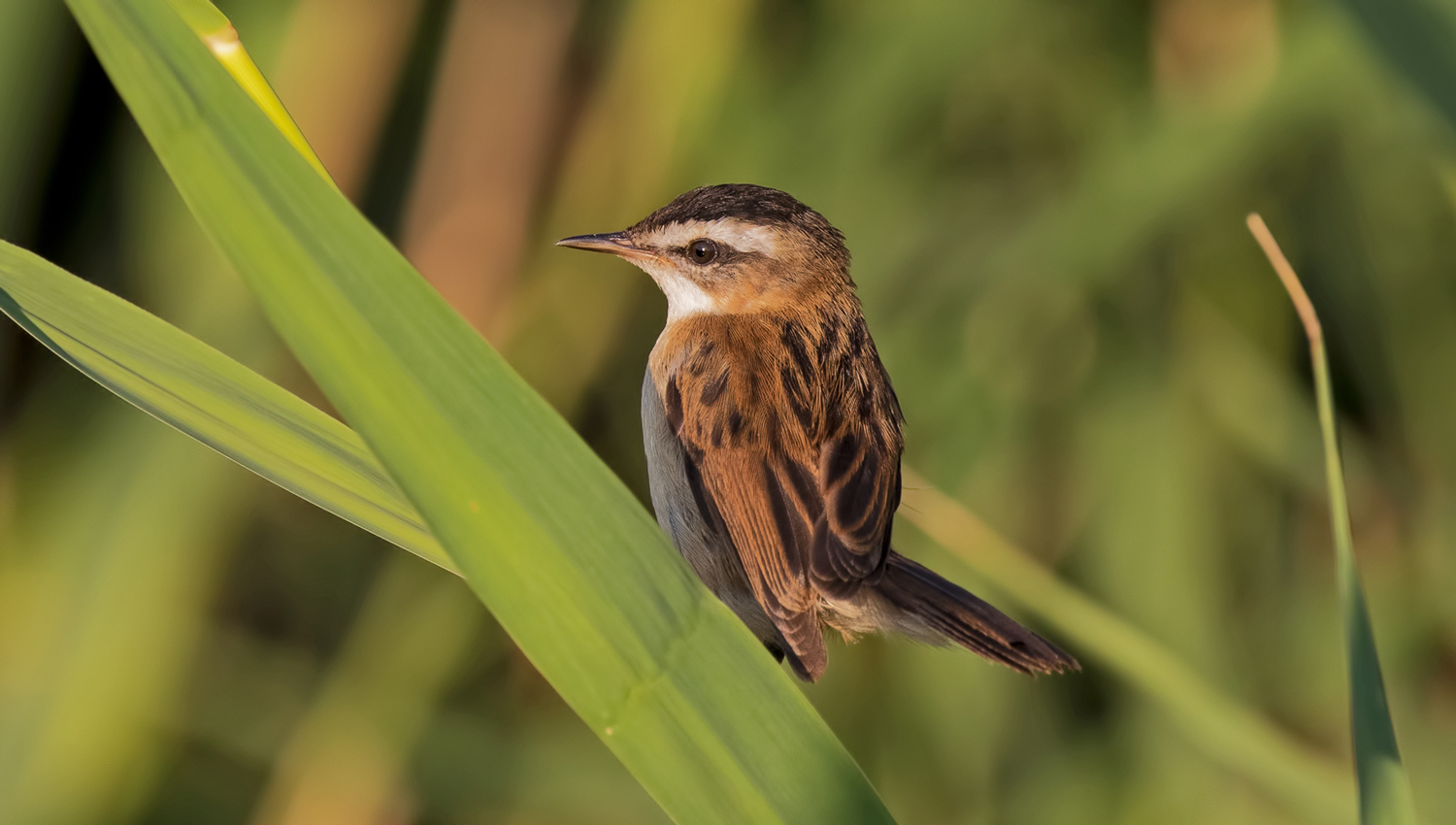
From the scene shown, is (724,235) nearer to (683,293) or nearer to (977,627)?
Result: (683,293)

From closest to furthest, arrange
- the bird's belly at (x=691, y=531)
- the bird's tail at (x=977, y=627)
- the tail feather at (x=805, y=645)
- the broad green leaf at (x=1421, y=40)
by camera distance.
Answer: the broad green leaf at (x=1421, y=40), the tail feather at (x=805, y=645), the bird's tail at (x=977, y=627), the bird's belly at (x=691, y=531)

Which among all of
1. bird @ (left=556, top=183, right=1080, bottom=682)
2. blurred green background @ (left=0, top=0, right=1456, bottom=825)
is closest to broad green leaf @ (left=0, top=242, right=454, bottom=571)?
bird @ (left=556, top=183, right=1080, bottom=682)

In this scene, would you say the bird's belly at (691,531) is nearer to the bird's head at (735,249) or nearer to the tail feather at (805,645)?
the tail feather at (805,645)

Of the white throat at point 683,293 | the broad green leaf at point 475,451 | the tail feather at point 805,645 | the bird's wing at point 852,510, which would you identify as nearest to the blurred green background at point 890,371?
the white throat at point 683,293

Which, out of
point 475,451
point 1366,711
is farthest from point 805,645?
point 475,451

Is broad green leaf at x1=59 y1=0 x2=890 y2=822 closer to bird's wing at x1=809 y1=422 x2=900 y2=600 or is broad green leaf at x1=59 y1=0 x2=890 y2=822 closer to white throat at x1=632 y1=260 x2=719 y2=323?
bird's wing at x1=809 y1=422 x2=900 y2=600

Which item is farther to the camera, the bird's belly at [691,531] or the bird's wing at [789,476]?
the bird's belly at [691,531]

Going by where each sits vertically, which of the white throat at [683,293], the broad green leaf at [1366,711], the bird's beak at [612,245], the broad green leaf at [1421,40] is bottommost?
the white throat at [683,293]
